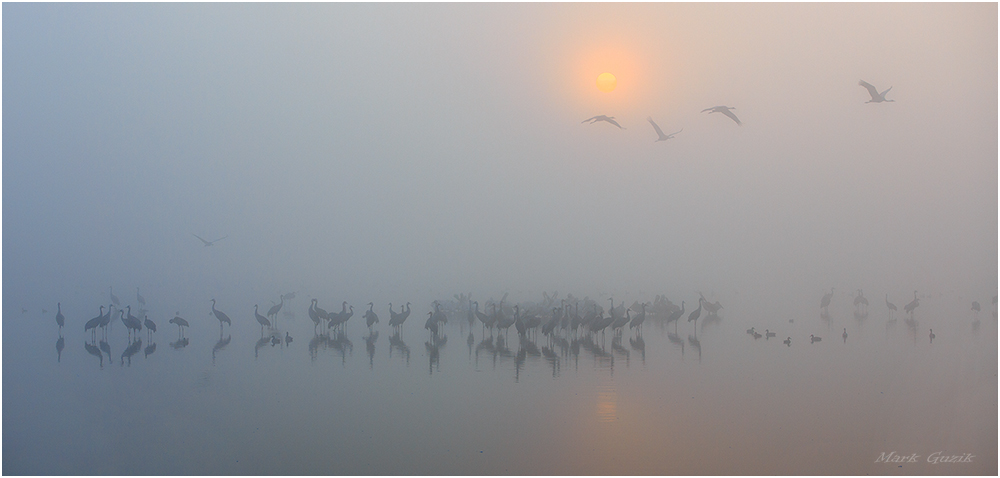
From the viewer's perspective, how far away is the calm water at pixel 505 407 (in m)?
2.29

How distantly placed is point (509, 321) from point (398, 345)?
0.82 metres

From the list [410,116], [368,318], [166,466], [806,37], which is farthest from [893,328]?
[166,466]

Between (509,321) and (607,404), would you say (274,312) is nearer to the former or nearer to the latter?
(509,321)

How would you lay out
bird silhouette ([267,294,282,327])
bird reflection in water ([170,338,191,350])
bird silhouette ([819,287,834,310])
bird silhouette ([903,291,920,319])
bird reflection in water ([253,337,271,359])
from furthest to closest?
bird silhouette ([819,287,834,310])
bird silhouette ([903,291,920,319])
bird silhouette ([267,294,282,327])
bird reflection in water ([170,338,191,350])
bird reflection in water ([253,337,271,359])

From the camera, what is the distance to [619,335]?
15.7ft

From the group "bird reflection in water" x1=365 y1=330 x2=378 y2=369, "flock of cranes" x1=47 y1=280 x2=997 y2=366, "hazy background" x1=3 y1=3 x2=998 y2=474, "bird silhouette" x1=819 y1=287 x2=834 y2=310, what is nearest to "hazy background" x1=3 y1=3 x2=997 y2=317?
"hazy background" x1=3 y1=3 x2=998 y2=474

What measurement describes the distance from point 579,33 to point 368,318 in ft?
9.92

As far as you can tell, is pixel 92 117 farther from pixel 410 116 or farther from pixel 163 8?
pixel 410 116

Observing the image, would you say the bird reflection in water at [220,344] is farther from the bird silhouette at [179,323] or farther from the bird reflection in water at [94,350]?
the bird reflection in water at [94,350]

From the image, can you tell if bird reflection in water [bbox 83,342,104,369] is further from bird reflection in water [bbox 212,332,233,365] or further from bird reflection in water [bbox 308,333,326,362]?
bird reflection in water [bbox 308,333,326,362]

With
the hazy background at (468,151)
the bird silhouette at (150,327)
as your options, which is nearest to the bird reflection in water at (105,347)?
the bird silhouette at (150,327)

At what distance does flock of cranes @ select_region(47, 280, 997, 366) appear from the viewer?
4621mm

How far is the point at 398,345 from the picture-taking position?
15.0ft

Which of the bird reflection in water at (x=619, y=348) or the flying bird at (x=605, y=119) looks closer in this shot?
the bird reflection in water at (x=619, y=348)
